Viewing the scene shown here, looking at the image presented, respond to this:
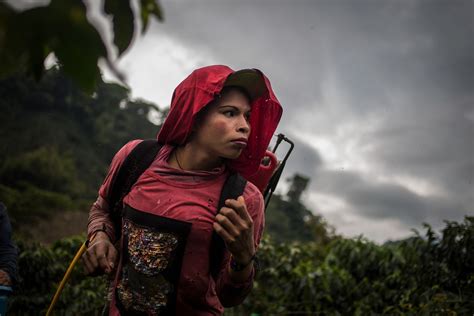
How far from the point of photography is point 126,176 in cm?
194

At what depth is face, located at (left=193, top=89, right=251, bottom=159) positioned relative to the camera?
186cm

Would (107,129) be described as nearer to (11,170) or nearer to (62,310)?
(11,170)

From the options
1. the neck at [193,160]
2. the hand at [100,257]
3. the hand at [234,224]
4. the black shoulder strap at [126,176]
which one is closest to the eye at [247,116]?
the neck at [193,160]

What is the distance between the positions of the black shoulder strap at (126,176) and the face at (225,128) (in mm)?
243

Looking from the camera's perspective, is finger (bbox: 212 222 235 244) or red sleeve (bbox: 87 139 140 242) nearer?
finger (bbox: 212 222 235 244)

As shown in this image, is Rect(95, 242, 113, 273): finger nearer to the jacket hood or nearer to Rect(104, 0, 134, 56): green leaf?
the jacket hood

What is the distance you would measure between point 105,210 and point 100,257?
0.36 metres

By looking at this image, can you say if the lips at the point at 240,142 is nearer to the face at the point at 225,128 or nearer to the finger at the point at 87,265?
the face at the point at 225,128

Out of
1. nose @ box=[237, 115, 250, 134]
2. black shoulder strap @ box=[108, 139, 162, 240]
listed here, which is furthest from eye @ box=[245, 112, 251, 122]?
black shoulder strap @ box=[108, 139, 162, 240]

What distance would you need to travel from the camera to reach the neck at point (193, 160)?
194 centimetres

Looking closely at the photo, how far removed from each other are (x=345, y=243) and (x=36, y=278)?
347cm

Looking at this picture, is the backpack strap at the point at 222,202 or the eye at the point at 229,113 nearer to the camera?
the backpack strap at the point at 222,202

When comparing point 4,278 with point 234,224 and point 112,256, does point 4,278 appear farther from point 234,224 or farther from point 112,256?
point 234,224

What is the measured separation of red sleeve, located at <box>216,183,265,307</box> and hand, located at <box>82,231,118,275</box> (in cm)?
45
